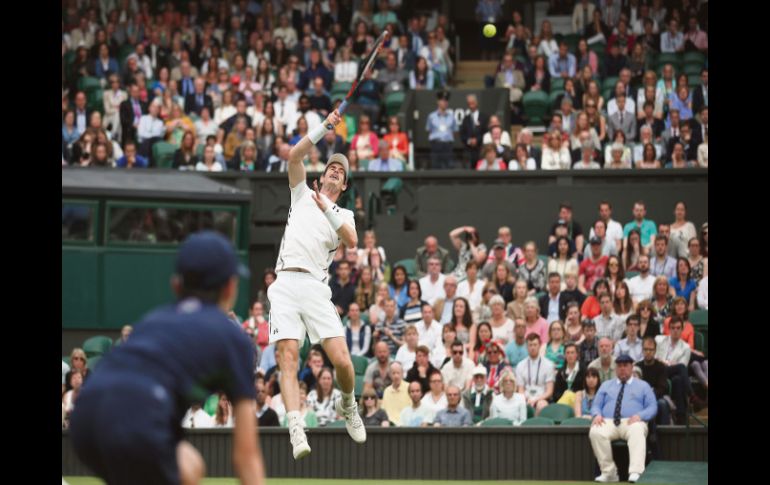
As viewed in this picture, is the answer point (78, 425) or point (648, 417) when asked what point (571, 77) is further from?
point (78, 425)

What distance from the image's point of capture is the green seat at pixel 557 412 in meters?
16.3

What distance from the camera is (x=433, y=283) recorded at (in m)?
19.4

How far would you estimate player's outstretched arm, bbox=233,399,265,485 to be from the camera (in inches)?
217

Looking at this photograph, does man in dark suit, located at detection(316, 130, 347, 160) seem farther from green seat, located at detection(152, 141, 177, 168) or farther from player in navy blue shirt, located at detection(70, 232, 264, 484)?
player in navy blue shirt, located at detection(70, 232, 264, 484)

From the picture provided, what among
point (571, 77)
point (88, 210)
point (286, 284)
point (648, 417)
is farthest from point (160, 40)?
point (286, 284)

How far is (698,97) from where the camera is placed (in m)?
23.4

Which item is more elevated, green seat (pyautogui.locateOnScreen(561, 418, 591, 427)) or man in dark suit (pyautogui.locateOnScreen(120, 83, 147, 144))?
man in dark suit (pyautogui.locateOnScreen(120, 83, 147, 144))

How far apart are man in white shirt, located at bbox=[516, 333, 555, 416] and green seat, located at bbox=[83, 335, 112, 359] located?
6.34 m

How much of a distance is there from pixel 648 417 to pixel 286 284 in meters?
5.93

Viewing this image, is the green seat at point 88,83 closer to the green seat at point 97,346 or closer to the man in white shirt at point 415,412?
the green seat at point 97,346

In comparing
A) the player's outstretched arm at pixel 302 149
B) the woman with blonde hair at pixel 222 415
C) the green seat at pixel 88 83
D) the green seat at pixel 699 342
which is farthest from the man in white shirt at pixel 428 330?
the green seat at pixel 88 83

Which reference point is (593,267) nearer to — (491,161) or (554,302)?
(554,302)

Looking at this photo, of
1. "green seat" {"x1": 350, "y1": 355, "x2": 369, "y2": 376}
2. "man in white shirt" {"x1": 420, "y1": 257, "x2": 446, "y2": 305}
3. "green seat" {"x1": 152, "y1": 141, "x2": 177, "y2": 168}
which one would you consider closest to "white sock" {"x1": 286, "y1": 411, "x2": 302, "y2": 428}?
"green seat" {"x1": 350, "y1": 355, "x2": 369, "y2": 376}
